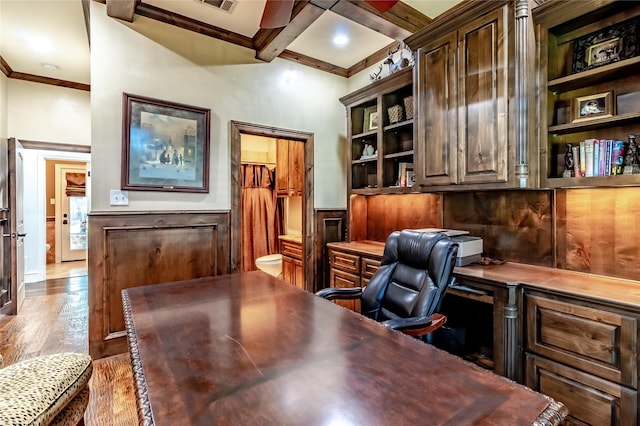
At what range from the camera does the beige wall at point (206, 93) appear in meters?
2.62

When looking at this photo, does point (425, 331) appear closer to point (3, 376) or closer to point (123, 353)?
point (3, 376)

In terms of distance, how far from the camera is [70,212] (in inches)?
297

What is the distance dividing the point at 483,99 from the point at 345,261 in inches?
74.9

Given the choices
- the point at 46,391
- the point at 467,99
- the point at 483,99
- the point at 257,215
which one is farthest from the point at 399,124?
the point at 257,215

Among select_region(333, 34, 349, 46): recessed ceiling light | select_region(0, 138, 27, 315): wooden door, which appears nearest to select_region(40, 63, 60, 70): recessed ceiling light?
select_region(0, 138, 27, 315): wooden door

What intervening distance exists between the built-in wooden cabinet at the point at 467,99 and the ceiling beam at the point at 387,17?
173 mm

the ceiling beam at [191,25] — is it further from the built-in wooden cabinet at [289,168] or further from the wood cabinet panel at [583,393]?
the wood cabinet panel at [583,393]

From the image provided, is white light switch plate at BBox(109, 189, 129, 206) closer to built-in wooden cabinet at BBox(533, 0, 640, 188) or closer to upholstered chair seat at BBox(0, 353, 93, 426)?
upholstered chair seat at BBox(0, 353, 93, 426)

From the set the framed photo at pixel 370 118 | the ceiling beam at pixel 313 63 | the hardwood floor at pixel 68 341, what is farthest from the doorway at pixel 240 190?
the hardwood floor at pixel 68 341

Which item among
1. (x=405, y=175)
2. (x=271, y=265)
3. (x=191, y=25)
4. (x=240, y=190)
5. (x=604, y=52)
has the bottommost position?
(x=271, y=265)

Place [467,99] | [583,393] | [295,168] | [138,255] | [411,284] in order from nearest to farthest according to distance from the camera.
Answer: [583,393]
[411,284]
[467,99]
[138,255]
[295,168]

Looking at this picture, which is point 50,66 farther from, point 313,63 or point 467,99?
point 467,99

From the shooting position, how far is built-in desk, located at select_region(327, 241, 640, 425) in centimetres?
153

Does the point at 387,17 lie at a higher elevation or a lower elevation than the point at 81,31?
lower
